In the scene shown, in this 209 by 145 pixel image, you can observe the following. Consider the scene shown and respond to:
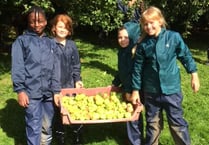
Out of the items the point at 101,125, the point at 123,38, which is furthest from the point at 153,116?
the point at 101,125

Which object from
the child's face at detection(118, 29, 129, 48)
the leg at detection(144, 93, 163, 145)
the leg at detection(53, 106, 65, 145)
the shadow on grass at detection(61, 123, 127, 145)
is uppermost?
the child's face at detection(118, 29, 129, 48)

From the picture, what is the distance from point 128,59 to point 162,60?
58 centimetres

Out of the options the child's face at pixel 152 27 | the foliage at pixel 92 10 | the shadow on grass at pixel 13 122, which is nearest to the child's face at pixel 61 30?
the child's face at pixel 152 27

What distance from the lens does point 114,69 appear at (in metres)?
9.76

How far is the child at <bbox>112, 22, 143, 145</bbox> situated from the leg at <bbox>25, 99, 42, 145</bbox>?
108 cm

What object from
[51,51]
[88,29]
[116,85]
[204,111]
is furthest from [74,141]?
[88,29]

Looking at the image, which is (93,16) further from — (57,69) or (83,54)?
(57,69)

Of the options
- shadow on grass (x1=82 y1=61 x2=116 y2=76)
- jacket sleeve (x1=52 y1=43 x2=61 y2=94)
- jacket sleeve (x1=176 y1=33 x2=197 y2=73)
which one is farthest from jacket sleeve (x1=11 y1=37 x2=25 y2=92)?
shadow on grass (x1=82 y1=61 x2=116 y2=76)

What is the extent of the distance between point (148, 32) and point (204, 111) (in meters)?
2.62

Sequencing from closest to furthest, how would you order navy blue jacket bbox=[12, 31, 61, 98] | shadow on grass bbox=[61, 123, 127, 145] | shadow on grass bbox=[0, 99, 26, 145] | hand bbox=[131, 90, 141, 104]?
navy blue jacket bbox=[12, 31, 61, 98] → hand bbox=[131, 90, 141, 104] → shadow on grass bbox=[61, 123, 127, 145] → shadow on grass bbox=[0, 99, 26, 145]

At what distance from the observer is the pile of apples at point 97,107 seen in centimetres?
507

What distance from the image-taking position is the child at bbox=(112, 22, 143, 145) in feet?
16.5

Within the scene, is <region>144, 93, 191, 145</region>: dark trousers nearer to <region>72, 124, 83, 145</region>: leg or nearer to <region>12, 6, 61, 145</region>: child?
<region>72, 124, 83, 145</region>: leg

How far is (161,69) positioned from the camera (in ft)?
15.1
